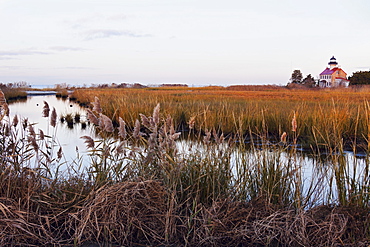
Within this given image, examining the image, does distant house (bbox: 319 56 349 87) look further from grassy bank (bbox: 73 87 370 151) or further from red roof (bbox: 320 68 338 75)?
grassy bank (bbox: 73 87 370 151)

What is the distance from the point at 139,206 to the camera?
3445mm

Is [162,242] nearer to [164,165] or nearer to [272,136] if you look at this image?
[164,165]

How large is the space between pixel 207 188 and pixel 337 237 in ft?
4.35

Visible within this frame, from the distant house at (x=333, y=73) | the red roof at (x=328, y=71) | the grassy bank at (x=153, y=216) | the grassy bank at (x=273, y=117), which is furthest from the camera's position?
the red roof at (x=328, y=71)

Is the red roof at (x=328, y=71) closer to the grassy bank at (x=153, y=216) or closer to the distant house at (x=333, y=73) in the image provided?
the distant house at (x=333, y=73)

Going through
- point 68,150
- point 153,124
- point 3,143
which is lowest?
point 68,150

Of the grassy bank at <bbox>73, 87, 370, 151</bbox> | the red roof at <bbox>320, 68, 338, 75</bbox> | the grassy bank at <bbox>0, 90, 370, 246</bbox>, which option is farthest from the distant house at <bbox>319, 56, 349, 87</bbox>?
the grassy bank at <bbox>0, 90, 370, 246</bbox>

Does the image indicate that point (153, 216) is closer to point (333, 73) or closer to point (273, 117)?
point (273, 117)

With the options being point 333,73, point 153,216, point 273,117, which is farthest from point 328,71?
point 153,216

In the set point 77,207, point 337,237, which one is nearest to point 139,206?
point 77,207

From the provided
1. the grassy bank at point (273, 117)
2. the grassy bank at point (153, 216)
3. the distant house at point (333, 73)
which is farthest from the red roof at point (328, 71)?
the grassy bank at point (153, 216)

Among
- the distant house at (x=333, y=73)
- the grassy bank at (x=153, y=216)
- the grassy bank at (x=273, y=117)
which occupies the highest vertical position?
the distant house at (x=333, y=73)

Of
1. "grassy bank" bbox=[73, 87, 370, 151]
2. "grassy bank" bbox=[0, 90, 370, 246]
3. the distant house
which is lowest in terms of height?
"grassy bank" bbox=[0, 90, 370, 246]

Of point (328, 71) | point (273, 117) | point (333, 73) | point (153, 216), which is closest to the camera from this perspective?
point (153, 216)
